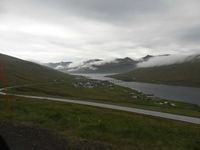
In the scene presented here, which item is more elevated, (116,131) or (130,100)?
(130,100)

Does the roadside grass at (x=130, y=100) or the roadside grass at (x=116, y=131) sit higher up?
the roadside grass at (x=130, y=100)

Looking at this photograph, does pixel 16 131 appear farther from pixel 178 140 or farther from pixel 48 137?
pixel 178 140

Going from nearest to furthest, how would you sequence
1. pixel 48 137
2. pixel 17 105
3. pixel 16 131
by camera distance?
pixel 48 137 → pixel 16 131 → pixel 17 105

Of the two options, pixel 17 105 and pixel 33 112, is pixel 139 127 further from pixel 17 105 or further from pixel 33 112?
pixel 17 105

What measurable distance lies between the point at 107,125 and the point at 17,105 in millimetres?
20760

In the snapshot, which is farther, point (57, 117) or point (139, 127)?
point (57, 117)

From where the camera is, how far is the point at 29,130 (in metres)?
31.7

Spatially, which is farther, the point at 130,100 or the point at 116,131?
the point at 130,100

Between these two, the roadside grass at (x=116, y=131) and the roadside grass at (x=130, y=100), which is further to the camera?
the roadside grass at (x=130, y=100)

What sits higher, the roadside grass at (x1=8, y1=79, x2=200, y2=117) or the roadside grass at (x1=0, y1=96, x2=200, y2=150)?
the roadside grass at (x1=8, y1=79, x2=200, y2=117)

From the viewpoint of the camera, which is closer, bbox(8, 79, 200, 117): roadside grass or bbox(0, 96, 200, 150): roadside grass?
bbox(0, 96, 200, 150): roadside grass

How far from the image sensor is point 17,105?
→ 166 feet

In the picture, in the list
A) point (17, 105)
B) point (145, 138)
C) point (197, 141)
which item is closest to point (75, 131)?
point (145, 138)

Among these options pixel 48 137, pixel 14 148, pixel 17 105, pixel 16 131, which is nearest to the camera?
pixel 14 148
